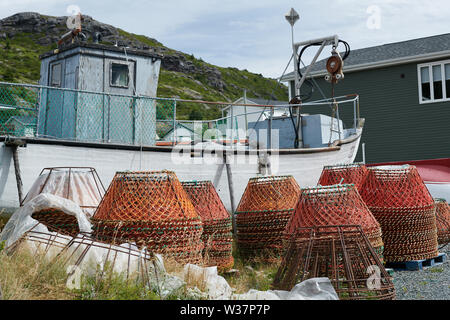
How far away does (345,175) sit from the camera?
8.66 metres

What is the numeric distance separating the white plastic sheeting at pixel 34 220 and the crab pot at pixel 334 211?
8.49 ft

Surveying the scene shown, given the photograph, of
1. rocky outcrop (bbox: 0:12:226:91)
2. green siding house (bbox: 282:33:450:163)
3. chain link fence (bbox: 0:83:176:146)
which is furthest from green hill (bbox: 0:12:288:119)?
chain link fence (bbox: 0:83:176:146)

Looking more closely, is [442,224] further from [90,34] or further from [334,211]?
[90,34]

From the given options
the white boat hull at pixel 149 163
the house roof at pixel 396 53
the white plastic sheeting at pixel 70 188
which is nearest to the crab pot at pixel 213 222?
the white plastic sheeting at pixel 70 188

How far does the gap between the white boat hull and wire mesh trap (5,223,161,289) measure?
302 centimetres

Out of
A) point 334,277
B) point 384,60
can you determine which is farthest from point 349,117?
point 334,277

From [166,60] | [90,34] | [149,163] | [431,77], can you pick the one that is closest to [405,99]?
[431,77]

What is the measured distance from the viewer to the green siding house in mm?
20156

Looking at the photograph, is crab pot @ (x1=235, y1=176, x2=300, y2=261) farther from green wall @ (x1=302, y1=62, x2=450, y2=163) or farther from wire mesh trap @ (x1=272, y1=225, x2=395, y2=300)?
green wall @ (x1=302, y1=62, x2=450, y2=163)

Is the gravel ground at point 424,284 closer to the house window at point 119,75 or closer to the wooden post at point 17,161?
the wooden post at point 17,161

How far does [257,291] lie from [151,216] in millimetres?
1805

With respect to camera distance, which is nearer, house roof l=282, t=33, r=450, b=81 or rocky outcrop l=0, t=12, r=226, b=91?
house roof l=282, t=33, r=450, b=81

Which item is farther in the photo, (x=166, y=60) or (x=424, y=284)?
(x=166, y=60)
